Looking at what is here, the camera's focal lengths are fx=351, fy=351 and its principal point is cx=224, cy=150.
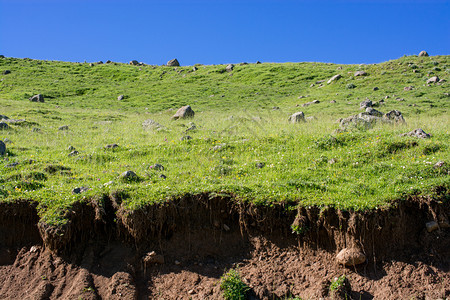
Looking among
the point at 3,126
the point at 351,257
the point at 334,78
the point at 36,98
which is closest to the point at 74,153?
the point at 3,126

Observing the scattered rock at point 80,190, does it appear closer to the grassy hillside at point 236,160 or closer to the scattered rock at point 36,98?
the grassy hillside at point 236,160

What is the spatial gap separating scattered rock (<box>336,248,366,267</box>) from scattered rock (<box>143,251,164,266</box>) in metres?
3.49

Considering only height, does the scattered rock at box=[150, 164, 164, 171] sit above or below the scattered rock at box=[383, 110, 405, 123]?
below

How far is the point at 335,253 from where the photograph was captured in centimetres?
677

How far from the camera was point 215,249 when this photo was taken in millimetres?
7359

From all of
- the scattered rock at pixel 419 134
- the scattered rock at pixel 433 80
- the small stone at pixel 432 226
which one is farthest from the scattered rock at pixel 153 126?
the scattered rock at pixel 433 80

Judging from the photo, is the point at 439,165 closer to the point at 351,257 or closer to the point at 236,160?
the point at 351,257

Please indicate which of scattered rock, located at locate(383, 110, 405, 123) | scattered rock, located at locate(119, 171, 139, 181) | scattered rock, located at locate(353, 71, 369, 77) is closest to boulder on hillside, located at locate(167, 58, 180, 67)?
scattered rock, located at locate(353, 71, 369, 77)

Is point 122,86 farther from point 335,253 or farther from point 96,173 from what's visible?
point 335,253

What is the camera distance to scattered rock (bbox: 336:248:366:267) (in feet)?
21.1

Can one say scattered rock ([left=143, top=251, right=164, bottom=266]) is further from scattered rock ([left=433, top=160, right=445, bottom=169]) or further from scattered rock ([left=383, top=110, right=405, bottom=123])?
scattered rock ([left=383, top=110, right=405, bottom=123])

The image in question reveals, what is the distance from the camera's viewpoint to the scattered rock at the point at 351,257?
643 centimetres

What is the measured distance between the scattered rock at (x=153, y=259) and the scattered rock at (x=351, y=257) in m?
3.49

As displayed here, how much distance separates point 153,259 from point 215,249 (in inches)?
50.5
